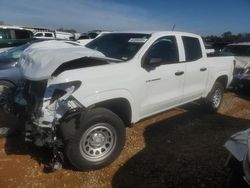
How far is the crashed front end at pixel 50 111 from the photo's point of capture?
3.59 metres

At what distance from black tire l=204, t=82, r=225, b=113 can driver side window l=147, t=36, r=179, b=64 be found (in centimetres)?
181

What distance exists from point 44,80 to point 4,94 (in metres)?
1.21

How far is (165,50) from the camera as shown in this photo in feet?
17.3

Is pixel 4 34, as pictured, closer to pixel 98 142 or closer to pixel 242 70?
pixel 242 70

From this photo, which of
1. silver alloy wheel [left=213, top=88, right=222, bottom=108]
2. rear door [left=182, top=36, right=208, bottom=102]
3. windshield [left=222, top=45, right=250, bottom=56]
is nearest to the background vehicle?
windshield [left=222, top=45, right=250, bottom=56]

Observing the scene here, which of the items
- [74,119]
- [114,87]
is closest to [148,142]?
[114,87]

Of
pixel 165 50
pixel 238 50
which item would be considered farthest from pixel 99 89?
pixel 238 50

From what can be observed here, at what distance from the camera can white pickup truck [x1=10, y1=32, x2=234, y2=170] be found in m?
3.66

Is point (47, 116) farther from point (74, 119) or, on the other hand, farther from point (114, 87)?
point (114, 87)

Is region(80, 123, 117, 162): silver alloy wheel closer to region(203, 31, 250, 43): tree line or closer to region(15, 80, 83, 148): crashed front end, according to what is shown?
region(15, 80, 83, 148): crashed front end

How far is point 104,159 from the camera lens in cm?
416

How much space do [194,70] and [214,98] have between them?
1.55 meters

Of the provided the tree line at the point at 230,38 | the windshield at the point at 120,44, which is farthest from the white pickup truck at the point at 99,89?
the tree line at the point at 230,38

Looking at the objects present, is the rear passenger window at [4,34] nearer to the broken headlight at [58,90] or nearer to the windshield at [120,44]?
the windshield at [120,44]
